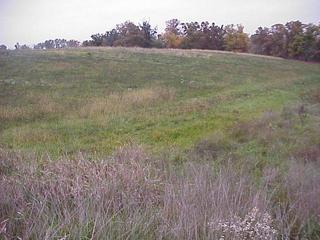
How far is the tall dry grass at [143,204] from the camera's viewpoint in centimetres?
389

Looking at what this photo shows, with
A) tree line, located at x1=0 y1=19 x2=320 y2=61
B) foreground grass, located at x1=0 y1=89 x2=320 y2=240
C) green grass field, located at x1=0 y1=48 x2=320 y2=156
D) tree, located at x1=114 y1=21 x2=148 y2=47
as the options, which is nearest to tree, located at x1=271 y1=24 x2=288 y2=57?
tree line, located at x1=0 y1=19 x2=320 y2=61

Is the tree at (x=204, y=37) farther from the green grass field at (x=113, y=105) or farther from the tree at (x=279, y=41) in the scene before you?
the green grass field at (x=113, y=105)

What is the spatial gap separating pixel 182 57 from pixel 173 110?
2841cm

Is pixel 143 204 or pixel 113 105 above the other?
pixel 143 204

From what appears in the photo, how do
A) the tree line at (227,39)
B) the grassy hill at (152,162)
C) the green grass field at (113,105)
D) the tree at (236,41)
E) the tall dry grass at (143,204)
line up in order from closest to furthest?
1. the tall dry grass at (143,204)
2. the grassy hill at (152,162)
3. the green grass field at (113,105)
4. the tree line at (227,39)
5. the tree at (236,41)

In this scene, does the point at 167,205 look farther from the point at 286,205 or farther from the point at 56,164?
the point at 56,164

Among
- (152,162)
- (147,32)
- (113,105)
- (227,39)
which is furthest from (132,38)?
(152,162)

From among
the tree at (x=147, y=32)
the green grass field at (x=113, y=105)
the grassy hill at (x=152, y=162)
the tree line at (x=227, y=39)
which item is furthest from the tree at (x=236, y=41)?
the grassy hill at (x=152, y=162)

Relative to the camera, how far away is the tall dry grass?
389 cm

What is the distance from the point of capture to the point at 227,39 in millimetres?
73312

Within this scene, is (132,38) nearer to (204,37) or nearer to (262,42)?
(204,37)

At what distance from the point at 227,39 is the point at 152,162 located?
69.8 metres

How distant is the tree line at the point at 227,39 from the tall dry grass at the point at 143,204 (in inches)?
2404

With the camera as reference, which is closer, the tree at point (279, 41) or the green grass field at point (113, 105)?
the green grass field at point (113, 105)
